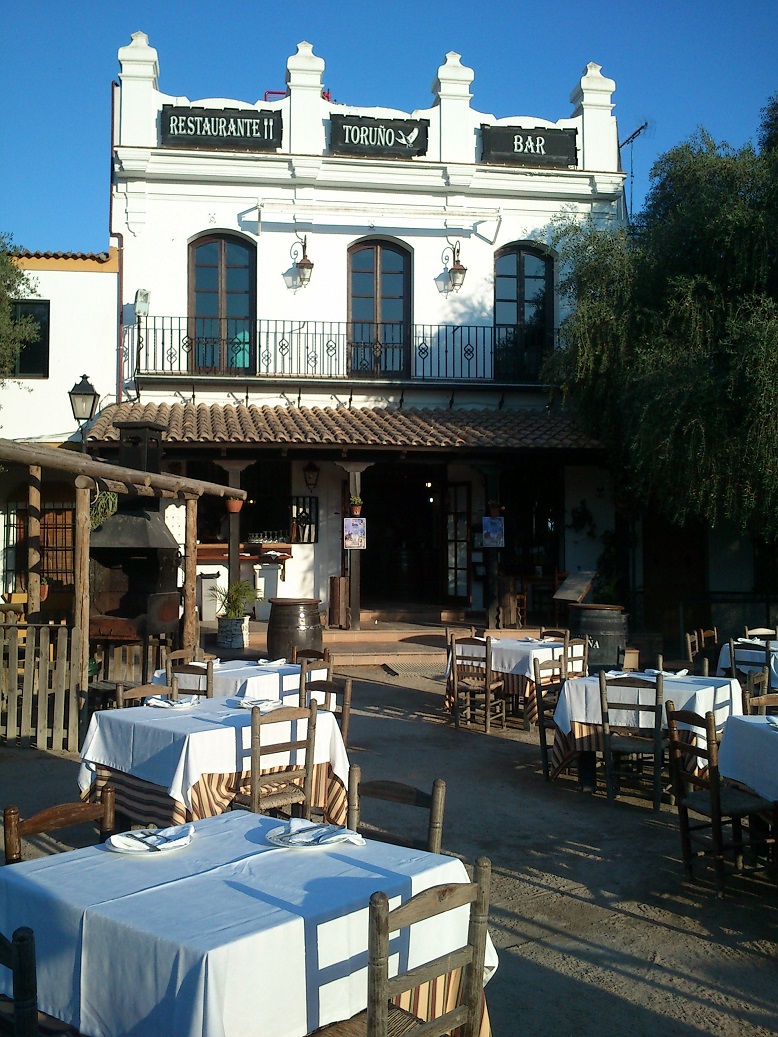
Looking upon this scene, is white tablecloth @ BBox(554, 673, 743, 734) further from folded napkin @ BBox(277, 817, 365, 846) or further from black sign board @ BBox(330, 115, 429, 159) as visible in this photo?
black sign board @ BBox(330, 115, 429, 159)

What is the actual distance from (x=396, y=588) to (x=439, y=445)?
5.04m

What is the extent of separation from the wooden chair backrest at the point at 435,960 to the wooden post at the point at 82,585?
663 centimetres

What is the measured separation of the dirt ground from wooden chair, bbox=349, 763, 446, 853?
851 mm

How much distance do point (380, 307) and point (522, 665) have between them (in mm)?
9750

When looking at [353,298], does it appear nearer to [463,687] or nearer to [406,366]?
[406,366]

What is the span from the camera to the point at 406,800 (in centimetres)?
385

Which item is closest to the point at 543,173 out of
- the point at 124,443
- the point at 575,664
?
the point at 124,443

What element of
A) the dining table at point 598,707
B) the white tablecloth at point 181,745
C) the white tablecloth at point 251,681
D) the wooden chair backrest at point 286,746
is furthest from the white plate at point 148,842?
the dining table at point 598,707

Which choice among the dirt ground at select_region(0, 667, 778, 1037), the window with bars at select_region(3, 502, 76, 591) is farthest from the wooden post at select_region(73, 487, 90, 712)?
the window with bars at select_region(3, 502, 76, 591)

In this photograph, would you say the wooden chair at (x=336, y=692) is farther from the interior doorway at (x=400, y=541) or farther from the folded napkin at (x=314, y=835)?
the interior doorway at (x=400, y=541)

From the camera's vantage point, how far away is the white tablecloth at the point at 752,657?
9.28 m

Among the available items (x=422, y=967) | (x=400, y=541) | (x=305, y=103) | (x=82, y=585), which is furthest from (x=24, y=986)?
(x=400, y=541)

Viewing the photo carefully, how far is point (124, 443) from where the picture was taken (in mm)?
11742

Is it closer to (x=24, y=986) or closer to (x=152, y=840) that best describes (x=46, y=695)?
(x=152, y=840)
